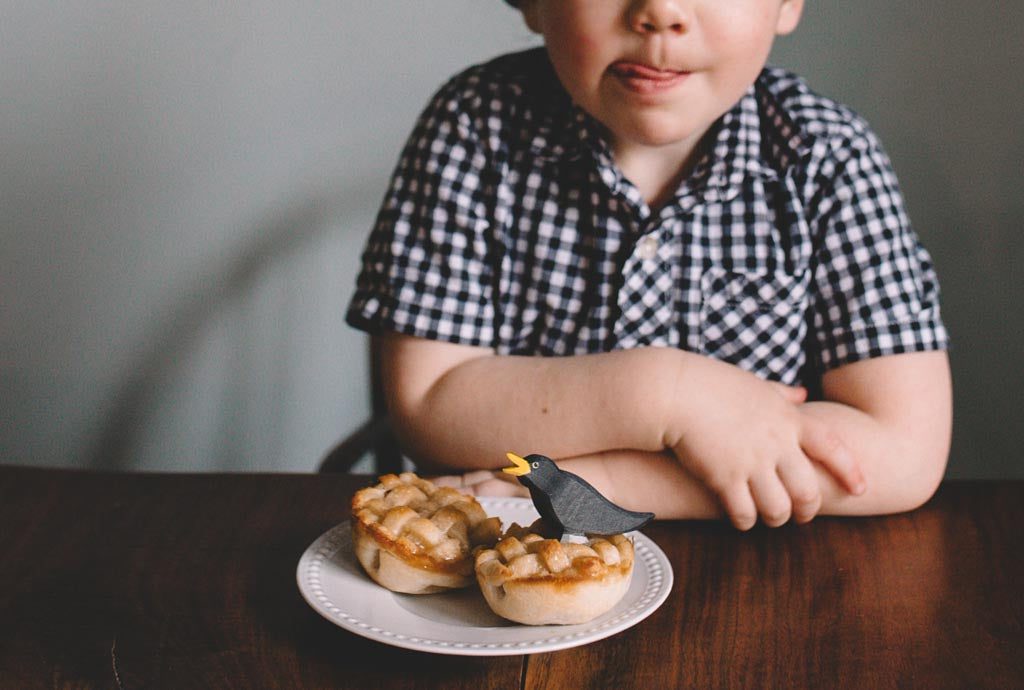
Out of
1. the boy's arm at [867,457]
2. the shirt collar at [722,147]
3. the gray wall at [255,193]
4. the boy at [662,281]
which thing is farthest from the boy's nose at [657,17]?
the gray wall at [255,193]

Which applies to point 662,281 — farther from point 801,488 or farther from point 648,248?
point 801,488

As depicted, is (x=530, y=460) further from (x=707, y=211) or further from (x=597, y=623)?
(x=707, y=211)

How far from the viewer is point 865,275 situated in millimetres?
930

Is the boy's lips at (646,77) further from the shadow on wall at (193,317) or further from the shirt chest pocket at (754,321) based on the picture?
the shadow on wall at (193,317)

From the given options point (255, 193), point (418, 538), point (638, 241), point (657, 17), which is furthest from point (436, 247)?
point (255, 193)

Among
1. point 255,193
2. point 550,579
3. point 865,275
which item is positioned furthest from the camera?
point 255,193

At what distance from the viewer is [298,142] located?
153 centimetres

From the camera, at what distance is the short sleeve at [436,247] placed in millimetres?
930

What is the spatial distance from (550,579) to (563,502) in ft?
0.18

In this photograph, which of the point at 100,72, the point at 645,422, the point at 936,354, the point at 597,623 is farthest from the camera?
the point at 100,72

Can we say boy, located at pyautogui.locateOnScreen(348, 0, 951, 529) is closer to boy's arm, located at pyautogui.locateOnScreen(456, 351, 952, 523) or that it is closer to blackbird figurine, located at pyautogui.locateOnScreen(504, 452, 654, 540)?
boy's arm, located at pyautogui.locateOnScreen(456, 351, 952, 523)

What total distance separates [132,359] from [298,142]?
1.31 feet

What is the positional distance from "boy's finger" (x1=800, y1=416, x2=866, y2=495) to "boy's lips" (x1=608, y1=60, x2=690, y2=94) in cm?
28

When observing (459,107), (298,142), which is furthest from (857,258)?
(298,142)
